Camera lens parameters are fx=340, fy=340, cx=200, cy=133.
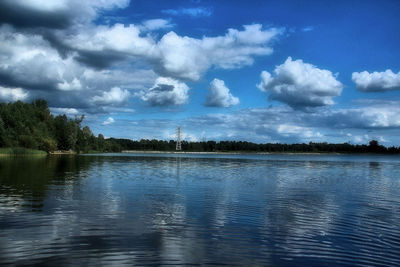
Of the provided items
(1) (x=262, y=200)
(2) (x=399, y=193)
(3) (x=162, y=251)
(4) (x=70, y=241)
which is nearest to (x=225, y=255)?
(3) (x=162, y=251)

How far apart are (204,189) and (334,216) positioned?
1634 cm

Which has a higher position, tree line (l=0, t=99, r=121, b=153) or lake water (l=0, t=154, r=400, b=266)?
tree line (l=0, t=99, r=121, b=153)

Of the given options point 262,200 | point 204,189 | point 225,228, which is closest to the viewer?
point 225,228

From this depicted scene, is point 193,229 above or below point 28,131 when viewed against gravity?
below

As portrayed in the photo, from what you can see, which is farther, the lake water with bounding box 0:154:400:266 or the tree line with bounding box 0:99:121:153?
the tree line with bounding box 0:99:121:153

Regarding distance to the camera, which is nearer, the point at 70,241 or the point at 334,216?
the point at 70,241

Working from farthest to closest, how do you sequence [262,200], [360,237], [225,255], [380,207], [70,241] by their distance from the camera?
[262,200] < [380,207] < [360,237] < [70,241] < [225,255]

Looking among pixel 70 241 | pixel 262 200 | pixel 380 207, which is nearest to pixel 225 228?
pixel 70 241

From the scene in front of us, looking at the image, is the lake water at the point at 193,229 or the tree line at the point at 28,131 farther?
the tree line at the point at 28,131

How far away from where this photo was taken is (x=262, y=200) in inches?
1185

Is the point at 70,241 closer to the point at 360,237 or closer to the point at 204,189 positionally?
the point at 360,237

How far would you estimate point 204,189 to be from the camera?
37.3 metres

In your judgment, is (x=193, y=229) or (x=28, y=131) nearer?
(x=193, y=229)

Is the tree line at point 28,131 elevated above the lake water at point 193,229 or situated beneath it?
elevated above
